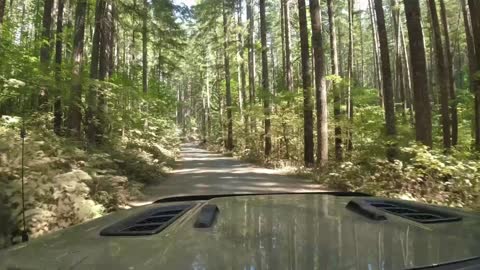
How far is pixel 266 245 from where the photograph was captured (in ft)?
5.82

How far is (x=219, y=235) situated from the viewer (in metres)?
1.96

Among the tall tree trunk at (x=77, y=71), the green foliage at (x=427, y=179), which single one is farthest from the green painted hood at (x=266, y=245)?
the tall tree trunk at (x=77, y=71)

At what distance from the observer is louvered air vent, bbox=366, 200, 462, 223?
2360 millimetres

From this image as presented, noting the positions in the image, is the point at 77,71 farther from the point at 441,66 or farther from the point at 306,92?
the point at 441,66

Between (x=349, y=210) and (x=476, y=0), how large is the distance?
16302 millimetres

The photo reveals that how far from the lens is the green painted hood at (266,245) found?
1.53 m

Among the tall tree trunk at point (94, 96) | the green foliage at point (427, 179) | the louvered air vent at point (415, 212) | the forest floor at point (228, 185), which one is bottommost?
the forest floor at point (228, 185)

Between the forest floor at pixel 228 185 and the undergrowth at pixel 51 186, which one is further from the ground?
the undergrowth at pixel 51 186

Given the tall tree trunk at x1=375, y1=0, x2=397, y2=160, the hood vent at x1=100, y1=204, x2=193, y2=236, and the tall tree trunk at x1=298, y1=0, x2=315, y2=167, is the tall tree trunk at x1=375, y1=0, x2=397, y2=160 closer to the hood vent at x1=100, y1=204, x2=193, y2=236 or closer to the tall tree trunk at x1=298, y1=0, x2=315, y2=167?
the tall tree trunk at x1=298, y1=0, x2=315, y2=167

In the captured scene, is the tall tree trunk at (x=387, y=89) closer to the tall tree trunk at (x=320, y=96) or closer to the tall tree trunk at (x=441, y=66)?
the tall tree trunk at (x=320, y=96)

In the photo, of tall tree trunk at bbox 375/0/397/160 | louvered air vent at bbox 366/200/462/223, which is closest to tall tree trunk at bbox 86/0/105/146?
tall tree trunk at bbox 375/0/397/160

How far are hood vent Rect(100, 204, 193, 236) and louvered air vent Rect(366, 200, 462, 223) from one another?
48.7 inches

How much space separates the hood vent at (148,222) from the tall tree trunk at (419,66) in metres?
9.78

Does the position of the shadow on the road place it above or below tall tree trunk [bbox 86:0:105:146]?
below
